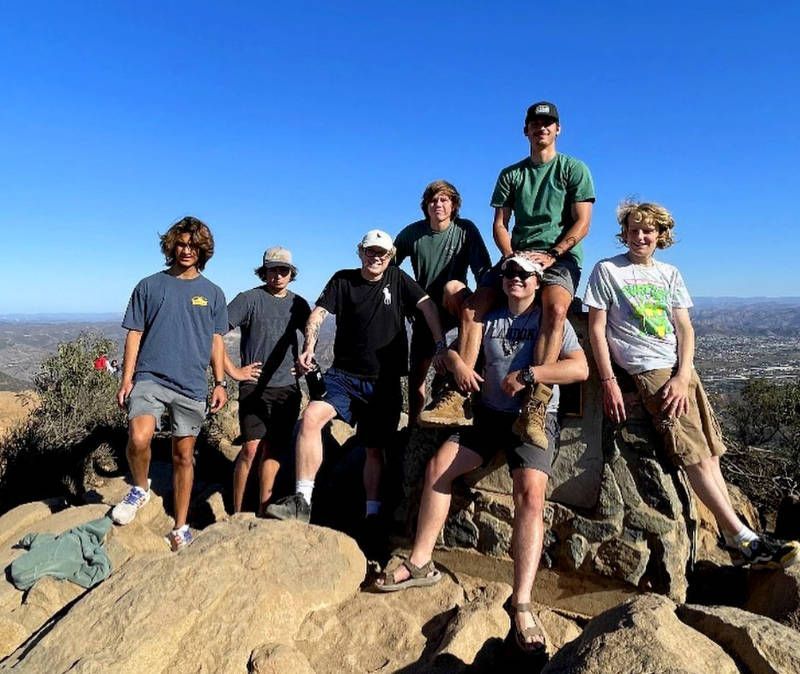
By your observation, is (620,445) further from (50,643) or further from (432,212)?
(50,643)

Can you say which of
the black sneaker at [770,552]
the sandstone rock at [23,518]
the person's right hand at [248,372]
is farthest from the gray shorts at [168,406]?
the black sneaker at [770,552]

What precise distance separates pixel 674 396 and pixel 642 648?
7.19ft

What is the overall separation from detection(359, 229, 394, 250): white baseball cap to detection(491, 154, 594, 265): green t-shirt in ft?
3.40

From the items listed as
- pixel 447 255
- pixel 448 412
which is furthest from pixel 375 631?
pixel 447 255

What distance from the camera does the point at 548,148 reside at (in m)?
4.89

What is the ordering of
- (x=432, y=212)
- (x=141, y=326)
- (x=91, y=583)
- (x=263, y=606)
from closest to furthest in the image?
(x=263, y=606), (x=91, y=583), (x=141, y=326), (x=432, y=212)

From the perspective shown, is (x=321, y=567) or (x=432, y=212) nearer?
(x=321, y=567)

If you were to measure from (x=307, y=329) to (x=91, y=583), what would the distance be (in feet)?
8.28

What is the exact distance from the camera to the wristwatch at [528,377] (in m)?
3.95

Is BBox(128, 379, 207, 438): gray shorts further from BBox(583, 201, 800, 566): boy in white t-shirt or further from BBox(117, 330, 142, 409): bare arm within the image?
BBox(583, 201, 800, 566): boy in white t-shirt

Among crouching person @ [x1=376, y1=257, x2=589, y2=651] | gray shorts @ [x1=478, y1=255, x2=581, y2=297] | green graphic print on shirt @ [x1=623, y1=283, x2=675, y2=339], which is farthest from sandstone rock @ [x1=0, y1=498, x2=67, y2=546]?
green graphic print on shirt @ [x1=623, y1=283, x2=675, y2=339]

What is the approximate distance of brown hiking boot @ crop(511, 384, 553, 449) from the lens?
3.83 metres

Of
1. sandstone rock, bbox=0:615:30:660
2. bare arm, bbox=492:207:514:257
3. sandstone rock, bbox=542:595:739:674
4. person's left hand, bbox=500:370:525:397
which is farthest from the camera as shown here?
bare arm, bbox=492:207:514:257

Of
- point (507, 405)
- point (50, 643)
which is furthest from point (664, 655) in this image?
point (50, 643)
